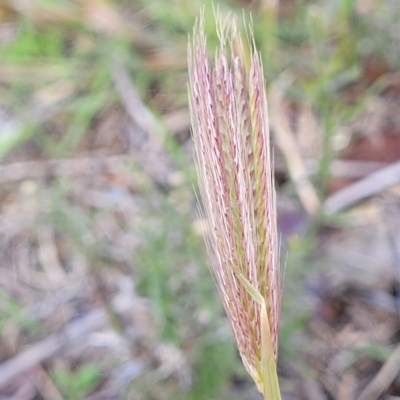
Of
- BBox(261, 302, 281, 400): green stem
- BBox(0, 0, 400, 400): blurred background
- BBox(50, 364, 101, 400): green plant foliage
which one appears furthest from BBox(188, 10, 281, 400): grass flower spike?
BBox(50, 364, 101, 400): green plant foliage

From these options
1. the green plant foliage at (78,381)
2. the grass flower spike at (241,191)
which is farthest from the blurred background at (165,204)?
the grass flower spike at (241,191)

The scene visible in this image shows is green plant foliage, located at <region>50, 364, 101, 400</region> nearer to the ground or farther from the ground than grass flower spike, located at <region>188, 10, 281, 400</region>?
nearer to the ground

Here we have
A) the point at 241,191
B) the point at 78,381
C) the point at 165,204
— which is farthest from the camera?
the point at 78,381

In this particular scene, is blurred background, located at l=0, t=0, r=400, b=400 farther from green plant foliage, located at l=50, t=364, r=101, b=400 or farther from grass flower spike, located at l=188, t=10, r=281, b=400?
grass flower spike, located at l=188, t=10, r=281, b=400

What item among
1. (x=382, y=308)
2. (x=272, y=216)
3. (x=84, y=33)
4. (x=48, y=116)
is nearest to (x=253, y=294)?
(x=272, y=216)

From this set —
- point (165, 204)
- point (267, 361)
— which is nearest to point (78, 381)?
Result: point (165, 204)

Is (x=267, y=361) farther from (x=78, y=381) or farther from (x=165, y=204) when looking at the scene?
(x=78, y=381)
